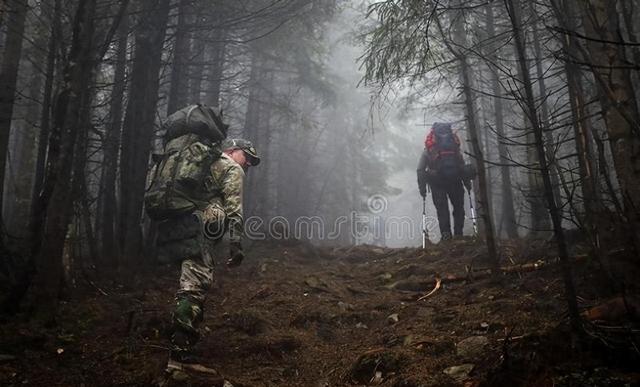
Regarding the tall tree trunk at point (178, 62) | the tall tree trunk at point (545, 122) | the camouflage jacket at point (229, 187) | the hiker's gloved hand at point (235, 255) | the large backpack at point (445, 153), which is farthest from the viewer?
the large backpack at point (445, 153)

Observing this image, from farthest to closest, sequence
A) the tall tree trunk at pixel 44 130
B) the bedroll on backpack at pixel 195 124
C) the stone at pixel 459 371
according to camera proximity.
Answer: the bedroll on backpack at pixel 195 124 → the tall tree trunk at pixel 44 130 → the stone at pixel 459 371

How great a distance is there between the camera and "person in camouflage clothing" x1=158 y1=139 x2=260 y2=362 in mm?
4113

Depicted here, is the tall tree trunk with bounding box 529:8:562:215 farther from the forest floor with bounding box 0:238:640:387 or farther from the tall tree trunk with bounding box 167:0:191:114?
the tall tree trunk with bounding box 167:0:191:114

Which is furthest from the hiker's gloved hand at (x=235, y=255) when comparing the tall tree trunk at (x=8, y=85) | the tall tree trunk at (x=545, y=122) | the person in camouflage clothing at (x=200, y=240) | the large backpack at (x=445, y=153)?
the large backpack at (x=445, y=153)

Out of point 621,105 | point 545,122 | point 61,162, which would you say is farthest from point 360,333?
point 61,162

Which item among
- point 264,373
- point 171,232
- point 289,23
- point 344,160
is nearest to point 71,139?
point 171,232

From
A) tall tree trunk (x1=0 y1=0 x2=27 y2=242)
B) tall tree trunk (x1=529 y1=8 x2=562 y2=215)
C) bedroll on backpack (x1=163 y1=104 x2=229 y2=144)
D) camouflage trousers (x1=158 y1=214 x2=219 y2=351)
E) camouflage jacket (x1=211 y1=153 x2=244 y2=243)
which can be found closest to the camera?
tall tree trunk (x1=529 y1=8 x2=562 y2=215)

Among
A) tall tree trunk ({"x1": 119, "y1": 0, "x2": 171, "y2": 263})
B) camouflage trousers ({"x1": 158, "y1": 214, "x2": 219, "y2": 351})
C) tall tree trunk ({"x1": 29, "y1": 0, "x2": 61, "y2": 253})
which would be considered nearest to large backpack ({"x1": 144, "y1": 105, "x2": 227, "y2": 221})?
camouflage trousers ({"x1": 158, "y1": 214, "x2": 219, "y2": 351})

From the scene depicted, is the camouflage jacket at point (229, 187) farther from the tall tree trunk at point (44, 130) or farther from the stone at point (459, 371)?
the stone at point (459, 371)

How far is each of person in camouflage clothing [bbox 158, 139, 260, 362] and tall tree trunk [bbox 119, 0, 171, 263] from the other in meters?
2.99

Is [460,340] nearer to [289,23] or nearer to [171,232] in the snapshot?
[171,232]

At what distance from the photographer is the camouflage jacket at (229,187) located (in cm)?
451

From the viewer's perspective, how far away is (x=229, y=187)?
15.4ft

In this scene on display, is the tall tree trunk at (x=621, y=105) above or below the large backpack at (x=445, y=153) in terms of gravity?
below
